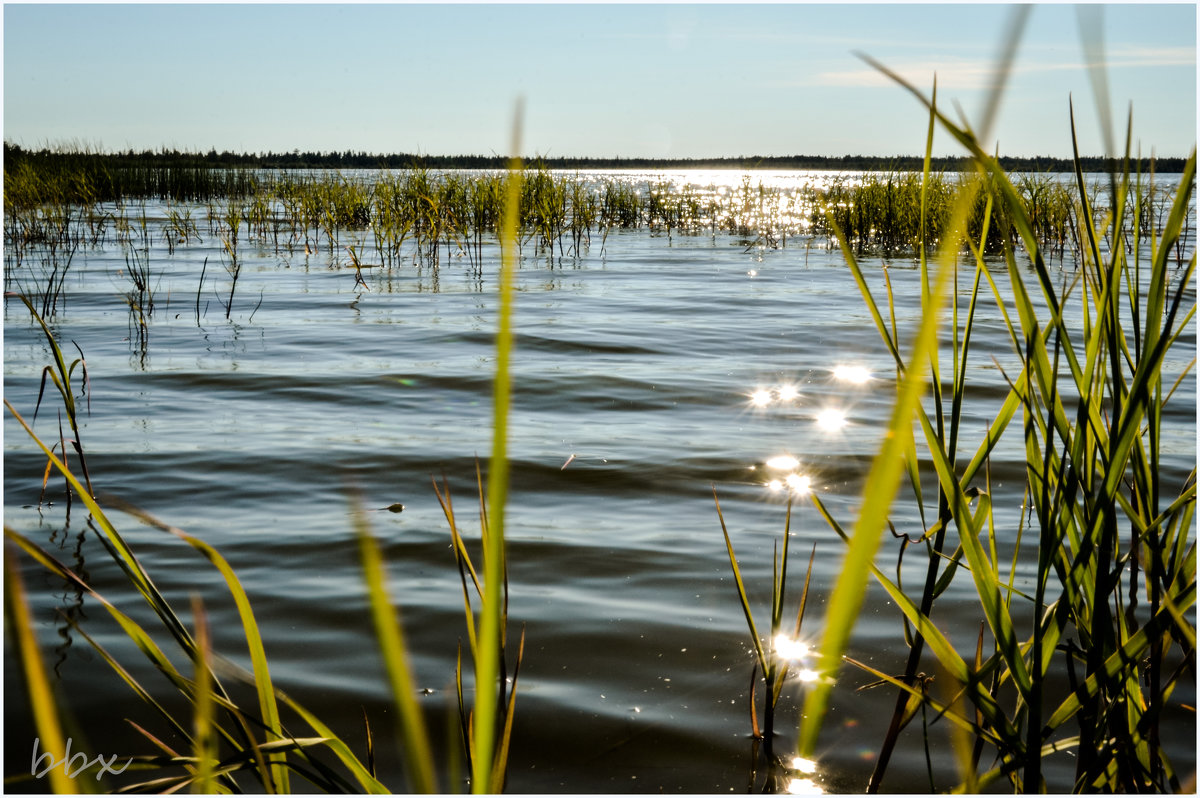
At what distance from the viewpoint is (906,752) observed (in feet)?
5.60

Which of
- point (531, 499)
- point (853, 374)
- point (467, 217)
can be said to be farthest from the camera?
point (467, 217)

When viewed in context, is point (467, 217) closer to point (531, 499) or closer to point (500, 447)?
point (531, 499)

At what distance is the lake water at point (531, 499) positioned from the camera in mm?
1841

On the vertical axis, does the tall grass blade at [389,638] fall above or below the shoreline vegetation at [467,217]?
below

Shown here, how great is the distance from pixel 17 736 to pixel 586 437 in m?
2.35

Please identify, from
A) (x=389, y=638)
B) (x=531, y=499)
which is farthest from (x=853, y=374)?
(x=389, y=638)

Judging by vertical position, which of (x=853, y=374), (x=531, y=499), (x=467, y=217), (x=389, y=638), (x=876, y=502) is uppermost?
(x=467, y=217)

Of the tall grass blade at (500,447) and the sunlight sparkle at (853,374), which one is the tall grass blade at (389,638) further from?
the sunlight sparkle at (853,374)

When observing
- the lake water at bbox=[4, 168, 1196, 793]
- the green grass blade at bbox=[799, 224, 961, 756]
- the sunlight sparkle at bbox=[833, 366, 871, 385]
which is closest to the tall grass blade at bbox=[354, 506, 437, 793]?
the green grass blade at bbox=[799, 224, 961, 756]

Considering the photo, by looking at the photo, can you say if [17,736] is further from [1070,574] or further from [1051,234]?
[1051,234]

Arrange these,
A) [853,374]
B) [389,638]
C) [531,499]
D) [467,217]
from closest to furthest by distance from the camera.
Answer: [389,638]
[531,499]
[853,374]
[467,217]

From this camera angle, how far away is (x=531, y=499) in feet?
10.3

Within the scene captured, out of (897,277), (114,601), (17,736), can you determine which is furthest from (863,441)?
(897,277)

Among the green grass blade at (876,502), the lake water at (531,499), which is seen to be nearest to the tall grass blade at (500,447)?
the green grass blade at (876,502)
